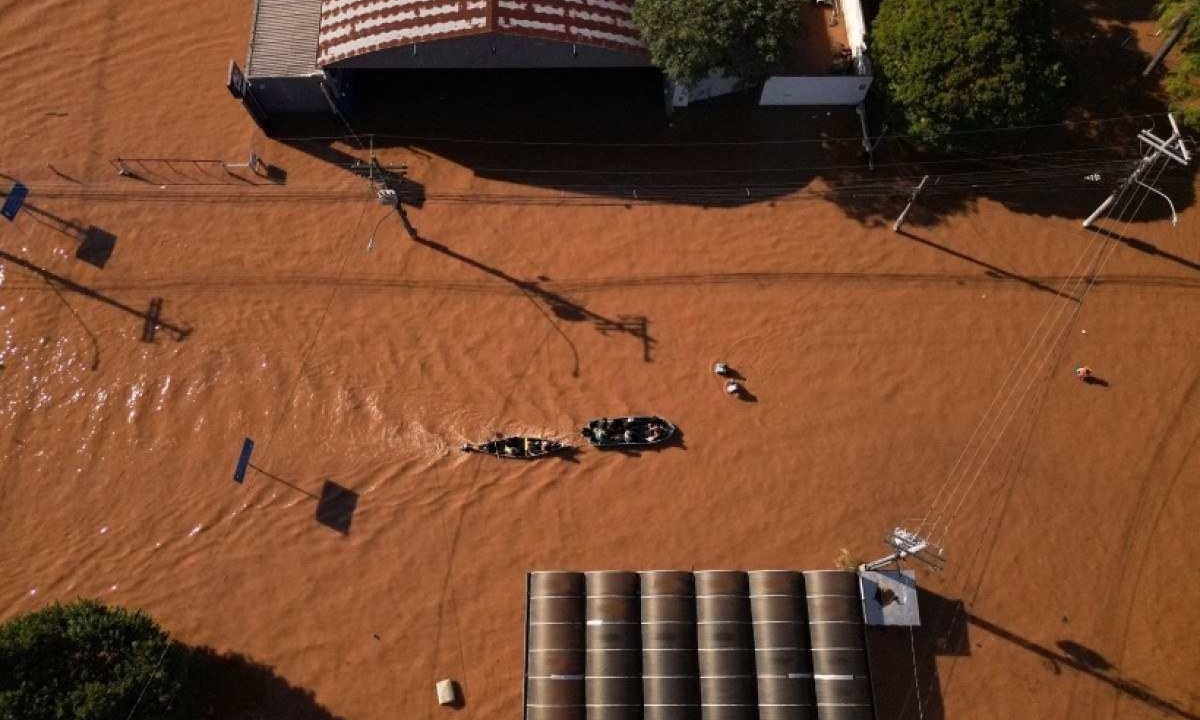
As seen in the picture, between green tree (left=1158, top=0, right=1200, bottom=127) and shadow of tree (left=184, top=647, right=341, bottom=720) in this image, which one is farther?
green tree (left=1158, top=0, right=1200, bottom=127)

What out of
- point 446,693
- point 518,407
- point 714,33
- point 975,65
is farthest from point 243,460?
point 975,65

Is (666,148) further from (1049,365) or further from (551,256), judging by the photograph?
(1049,365)

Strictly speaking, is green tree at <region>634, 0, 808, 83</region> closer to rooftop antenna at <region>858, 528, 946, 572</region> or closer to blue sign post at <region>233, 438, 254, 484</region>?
rooftop antenna at <region>858, 528, 946, 572</region>

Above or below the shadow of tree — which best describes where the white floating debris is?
below

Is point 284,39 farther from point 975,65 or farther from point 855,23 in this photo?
point 975,65

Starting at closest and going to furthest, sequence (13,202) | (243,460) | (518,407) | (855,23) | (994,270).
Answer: (243,460), (13,202), (518,407), (994,270), (855,23)

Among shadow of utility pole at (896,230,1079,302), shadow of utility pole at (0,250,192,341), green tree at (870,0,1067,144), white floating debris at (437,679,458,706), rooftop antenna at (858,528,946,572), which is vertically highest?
shadow of utility pole at (0,250,192,341)

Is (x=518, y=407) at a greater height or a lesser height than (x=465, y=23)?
lesser

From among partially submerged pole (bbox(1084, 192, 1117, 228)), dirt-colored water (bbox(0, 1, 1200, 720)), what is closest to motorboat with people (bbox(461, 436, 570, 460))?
dirt-colored water (bbox(0, 1, 1200, 720))
